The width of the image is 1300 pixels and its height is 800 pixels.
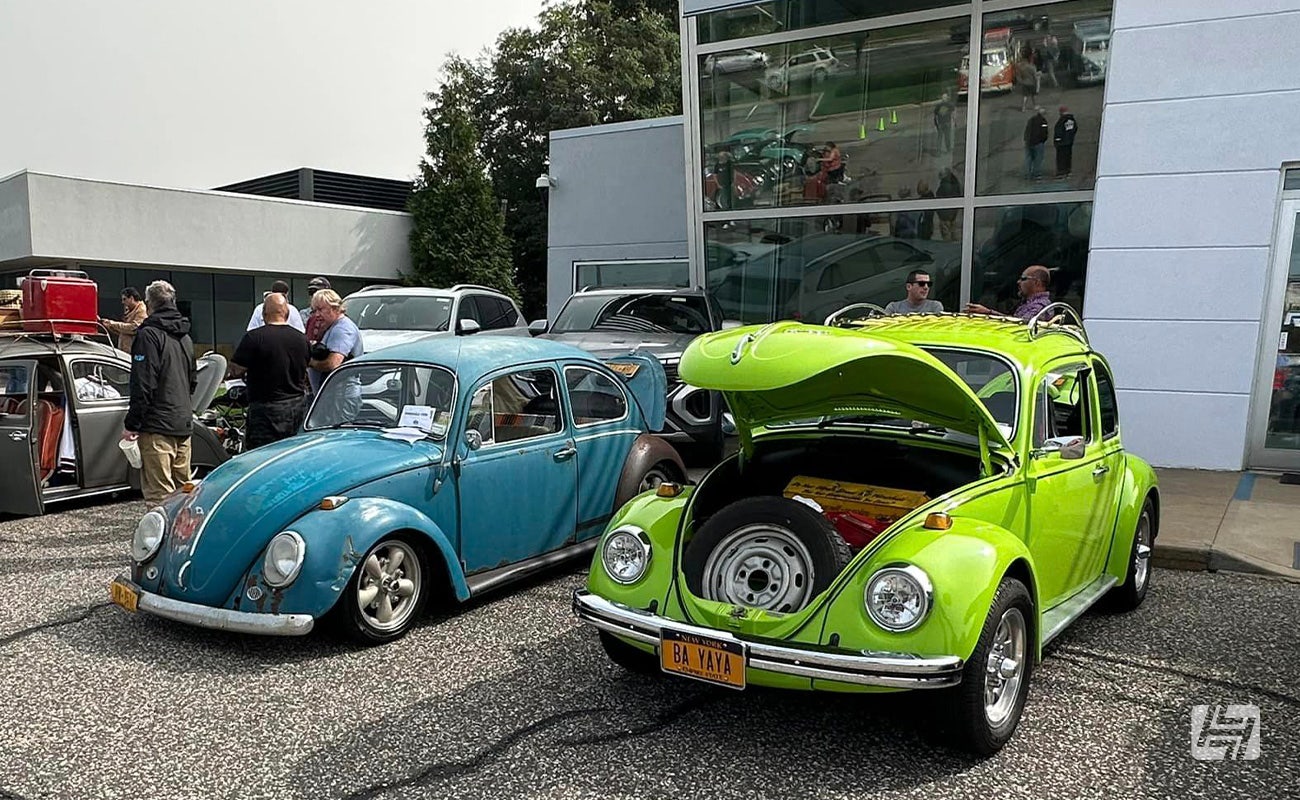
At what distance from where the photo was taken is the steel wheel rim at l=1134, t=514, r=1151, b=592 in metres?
5.52

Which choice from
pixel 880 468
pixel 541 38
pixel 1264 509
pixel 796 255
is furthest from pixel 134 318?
pixel 541 38

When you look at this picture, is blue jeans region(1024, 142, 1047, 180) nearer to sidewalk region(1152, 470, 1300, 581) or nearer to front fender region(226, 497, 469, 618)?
sidewalk region(1152, 470, 1300, 581)

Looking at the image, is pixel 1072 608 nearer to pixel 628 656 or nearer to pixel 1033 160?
pixel 628 656

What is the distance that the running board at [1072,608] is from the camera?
166 inches

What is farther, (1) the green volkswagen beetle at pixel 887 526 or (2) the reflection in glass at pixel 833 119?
(2) the reflection in glass at pixel 833 119

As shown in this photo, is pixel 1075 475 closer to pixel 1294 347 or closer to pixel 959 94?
pixel 1294 347

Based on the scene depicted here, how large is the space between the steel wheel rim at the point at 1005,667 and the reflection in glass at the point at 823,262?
8.09m

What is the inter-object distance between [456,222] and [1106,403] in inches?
894

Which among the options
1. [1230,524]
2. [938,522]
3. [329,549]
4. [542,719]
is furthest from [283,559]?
[1230,524]

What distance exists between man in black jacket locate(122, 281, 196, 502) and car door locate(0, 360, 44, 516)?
0.70 metres

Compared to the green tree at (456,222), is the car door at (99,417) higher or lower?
lower

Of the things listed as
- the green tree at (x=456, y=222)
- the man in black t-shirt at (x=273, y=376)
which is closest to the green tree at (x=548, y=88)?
the green tree at (x=456, y=222)

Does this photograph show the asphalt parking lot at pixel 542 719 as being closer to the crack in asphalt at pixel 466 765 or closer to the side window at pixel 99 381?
the crack in asphalt at pixel 466 765

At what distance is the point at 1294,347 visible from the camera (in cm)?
899
